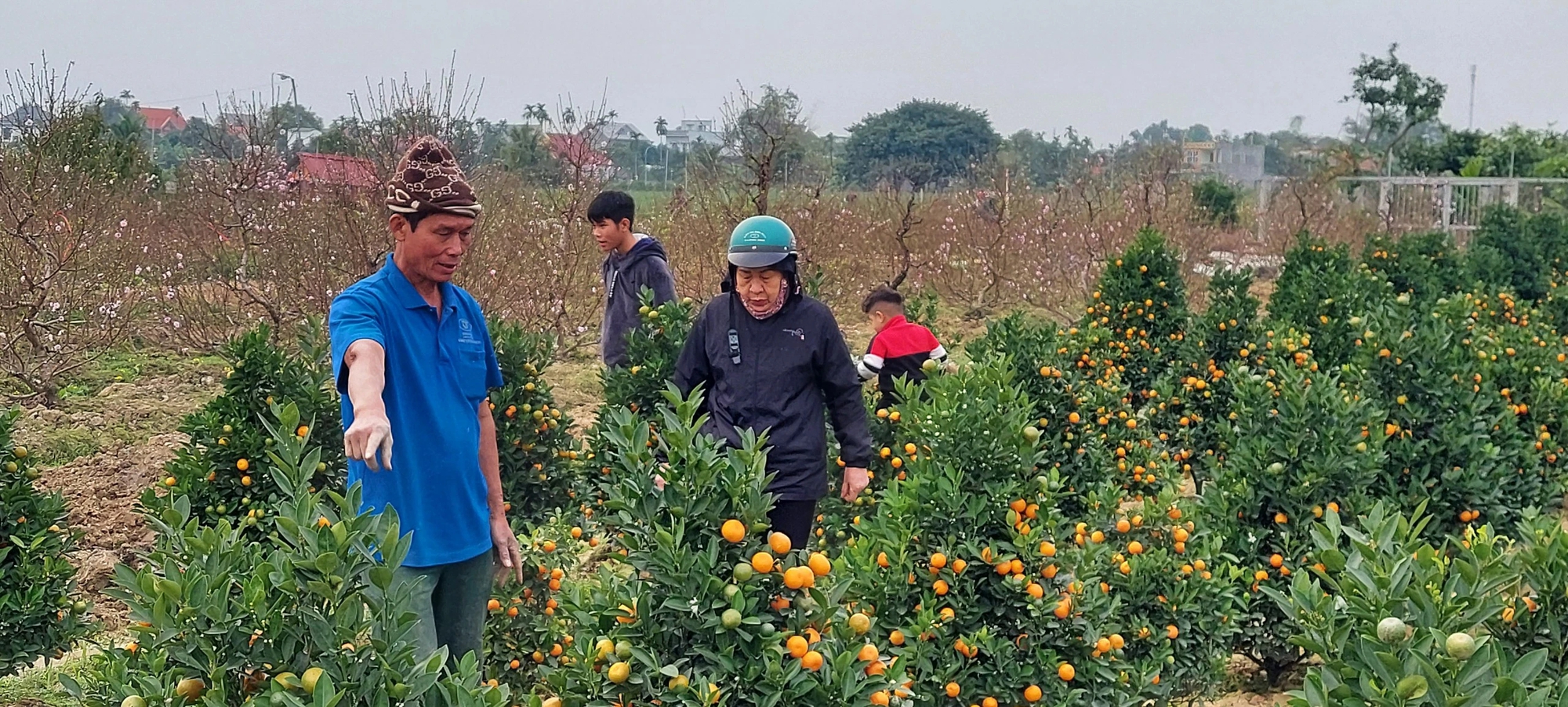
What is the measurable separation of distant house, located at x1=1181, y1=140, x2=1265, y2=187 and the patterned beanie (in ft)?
74.1

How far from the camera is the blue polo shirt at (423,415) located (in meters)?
2.52

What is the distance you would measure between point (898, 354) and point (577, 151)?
6176 millimetres

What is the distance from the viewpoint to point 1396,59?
91.2 ft

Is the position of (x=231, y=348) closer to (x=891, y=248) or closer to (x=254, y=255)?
(x=254, y=255)

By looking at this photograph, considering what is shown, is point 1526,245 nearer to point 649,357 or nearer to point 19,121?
point 649,357


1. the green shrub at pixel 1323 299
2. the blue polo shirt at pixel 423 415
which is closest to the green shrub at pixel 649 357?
the blue polo shirt at pixel 423 415

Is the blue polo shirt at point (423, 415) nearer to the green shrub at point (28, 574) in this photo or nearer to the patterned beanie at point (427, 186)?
the patterned beanie at point (427, 186)

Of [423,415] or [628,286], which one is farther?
[628,286]

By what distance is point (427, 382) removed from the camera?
103 inches

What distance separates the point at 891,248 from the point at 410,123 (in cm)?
799

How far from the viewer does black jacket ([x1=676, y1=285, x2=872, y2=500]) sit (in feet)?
11.9

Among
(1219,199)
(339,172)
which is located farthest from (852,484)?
(1219,199)

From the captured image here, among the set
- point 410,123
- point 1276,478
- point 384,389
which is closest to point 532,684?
point 384,389

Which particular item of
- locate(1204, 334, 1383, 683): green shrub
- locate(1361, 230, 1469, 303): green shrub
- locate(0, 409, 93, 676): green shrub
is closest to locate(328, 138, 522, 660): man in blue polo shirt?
locate(0, 409, 93, 676): green shrub
